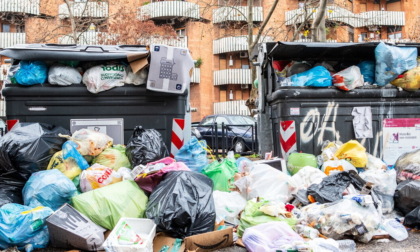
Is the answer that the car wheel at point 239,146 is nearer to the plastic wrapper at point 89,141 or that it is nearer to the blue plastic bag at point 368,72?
the blue plastic bag at point 368,72

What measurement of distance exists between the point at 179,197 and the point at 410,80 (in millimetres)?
3406

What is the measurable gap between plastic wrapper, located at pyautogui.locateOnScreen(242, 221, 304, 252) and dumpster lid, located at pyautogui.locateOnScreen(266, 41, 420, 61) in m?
2.45

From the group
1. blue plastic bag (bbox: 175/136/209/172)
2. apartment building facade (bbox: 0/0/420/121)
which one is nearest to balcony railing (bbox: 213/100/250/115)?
apartment building facade (bbox: 0/0/420/121)

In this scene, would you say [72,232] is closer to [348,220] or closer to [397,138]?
[348,220]

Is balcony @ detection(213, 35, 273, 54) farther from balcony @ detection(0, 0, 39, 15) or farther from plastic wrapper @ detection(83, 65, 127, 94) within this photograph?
plastic wrapper @ detection(83, 65, 127, 94)

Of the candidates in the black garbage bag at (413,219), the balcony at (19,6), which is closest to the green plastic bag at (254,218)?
the black garbage bag at (413,219)

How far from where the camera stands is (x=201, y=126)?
1272 cm

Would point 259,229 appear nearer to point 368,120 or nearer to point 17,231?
point 17,231

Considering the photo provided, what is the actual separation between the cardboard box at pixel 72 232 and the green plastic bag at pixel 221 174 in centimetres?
152

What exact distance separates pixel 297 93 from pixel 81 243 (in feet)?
9.72

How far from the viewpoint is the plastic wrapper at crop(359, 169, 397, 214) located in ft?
13.3

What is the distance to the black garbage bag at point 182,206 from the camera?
3.18 meters

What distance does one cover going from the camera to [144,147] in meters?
4.23

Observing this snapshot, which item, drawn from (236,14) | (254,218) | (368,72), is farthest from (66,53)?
(236,14)
